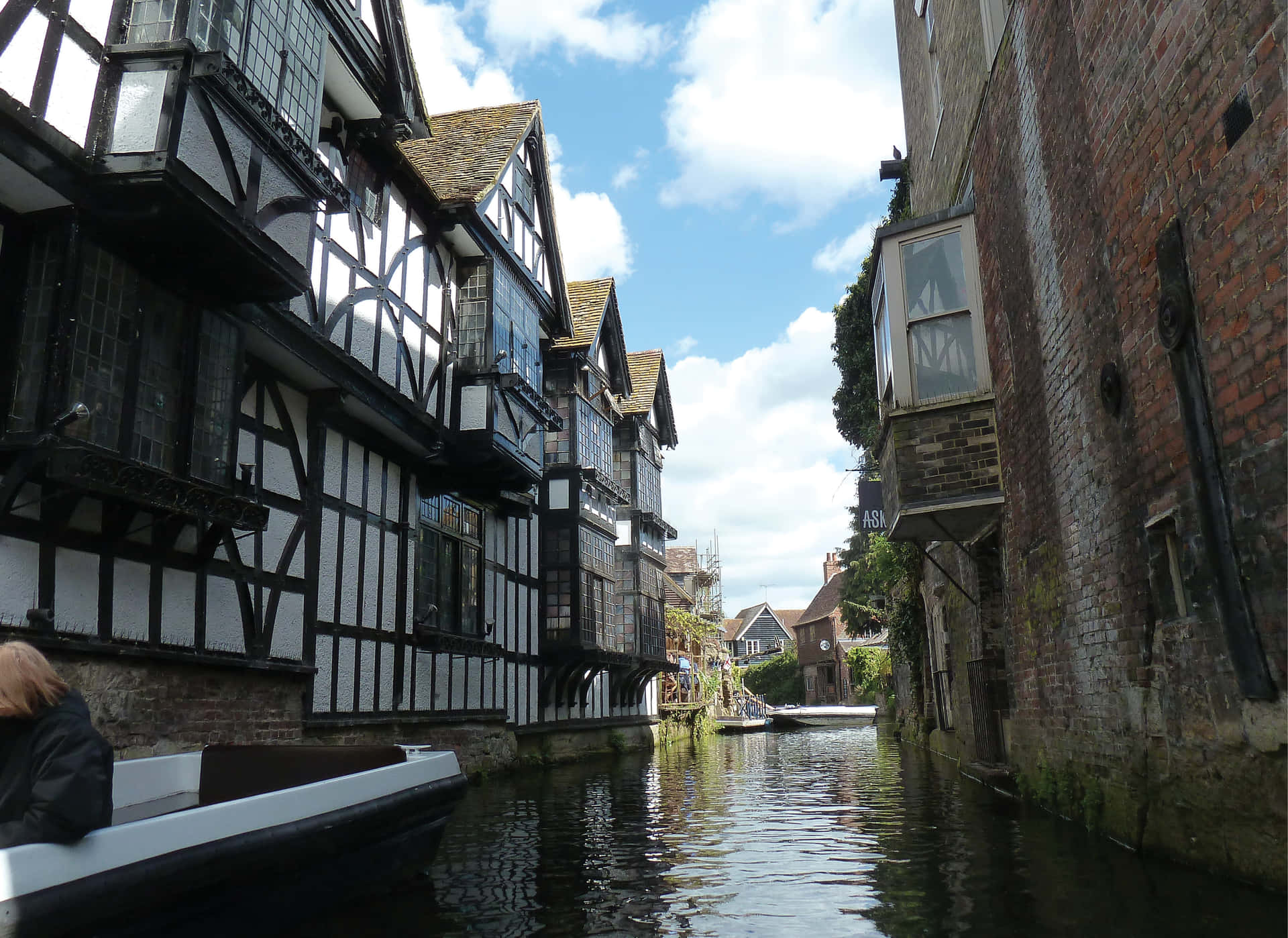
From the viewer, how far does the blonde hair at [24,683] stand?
366 centimetres

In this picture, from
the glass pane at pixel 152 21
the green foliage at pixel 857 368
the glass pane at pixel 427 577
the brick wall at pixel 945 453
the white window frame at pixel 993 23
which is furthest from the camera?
the green foliage at pixel 857 368

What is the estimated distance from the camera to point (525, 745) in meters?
17.5

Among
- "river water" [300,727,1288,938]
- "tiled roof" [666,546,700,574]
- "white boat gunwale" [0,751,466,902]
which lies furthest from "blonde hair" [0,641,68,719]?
"tiled roof" [666,546,700,574]

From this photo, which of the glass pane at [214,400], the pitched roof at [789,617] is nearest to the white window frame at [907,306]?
the glass pane at [214,400]

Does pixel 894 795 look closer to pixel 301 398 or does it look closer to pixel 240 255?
pixel 301 398

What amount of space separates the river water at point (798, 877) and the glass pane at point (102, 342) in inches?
165

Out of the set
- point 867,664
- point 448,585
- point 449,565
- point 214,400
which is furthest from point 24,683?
point 867,664

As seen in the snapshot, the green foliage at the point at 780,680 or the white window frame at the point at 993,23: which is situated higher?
the white window frame at the point at 993,23

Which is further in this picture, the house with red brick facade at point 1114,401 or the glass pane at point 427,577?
the glass pane at point 427,577

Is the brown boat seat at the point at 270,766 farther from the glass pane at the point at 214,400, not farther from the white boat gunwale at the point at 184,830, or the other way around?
the glass pane at the point at 214,400

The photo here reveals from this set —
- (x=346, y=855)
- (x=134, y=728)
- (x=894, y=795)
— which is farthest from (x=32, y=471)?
(x=894, y=795)

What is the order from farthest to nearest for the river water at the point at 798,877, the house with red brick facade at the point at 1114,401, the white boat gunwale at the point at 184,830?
the river water at the point at 798,877 → the house with red brick facade at the point at 1114,401 → the white boat gunwale at the point at 184,830

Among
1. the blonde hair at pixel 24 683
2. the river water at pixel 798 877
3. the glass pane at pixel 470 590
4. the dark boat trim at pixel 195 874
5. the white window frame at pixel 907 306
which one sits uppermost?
the white window frame at pixel 907 306

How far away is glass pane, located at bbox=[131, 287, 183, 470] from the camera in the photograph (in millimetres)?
7617
